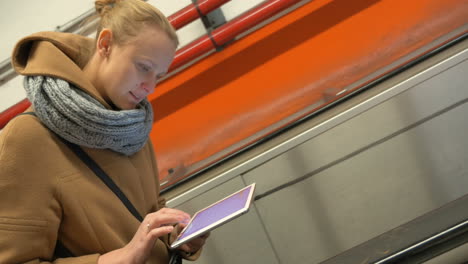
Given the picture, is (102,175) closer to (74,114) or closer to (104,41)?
(74,114)

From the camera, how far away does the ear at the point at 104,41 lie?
113 centimetres

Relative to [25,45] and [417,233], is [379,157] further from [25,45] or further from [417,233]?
[25,45]

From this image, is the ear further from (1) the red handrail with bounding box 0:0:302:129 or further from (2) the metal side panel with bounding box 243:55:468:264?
(1) the red handrail with bounding box 0:0:302:129

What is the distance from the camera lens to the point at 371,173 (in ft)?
6.18

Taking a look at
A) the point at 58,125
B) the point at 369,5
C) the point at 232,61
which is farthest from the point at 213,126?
the point at 58,125

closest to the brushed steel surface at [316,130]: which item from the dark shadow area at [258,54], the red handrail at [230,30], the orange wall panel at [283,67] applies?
the orange wall panel at [283,67]

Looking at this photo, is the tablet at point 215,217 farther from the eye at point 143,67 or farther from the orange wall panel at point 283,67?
the orange wall panel at point 283,67

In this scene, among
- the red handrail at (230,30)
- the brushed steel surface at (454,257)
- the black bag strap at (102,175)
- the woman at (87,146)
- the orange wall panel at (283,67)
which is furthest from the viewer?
the red handrail at (230,30)

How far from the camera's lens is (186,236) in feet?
3.02

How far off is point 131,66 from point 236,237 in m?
1.15

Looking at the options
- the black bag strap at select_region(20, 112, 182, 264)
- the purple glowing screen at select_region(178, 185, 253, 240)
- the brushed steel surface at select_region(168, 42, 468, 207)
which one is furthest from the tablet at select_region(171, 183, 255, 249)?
the brushed steel surface at select_region(168, 42, 468, 207)

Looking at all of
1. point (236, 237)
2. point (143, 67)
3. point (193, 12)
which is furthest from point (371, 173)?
point (193, 12)

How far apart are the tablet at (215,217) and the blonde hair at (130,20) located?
0.47m

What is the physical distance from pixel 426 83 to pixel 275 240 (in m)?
0.96
